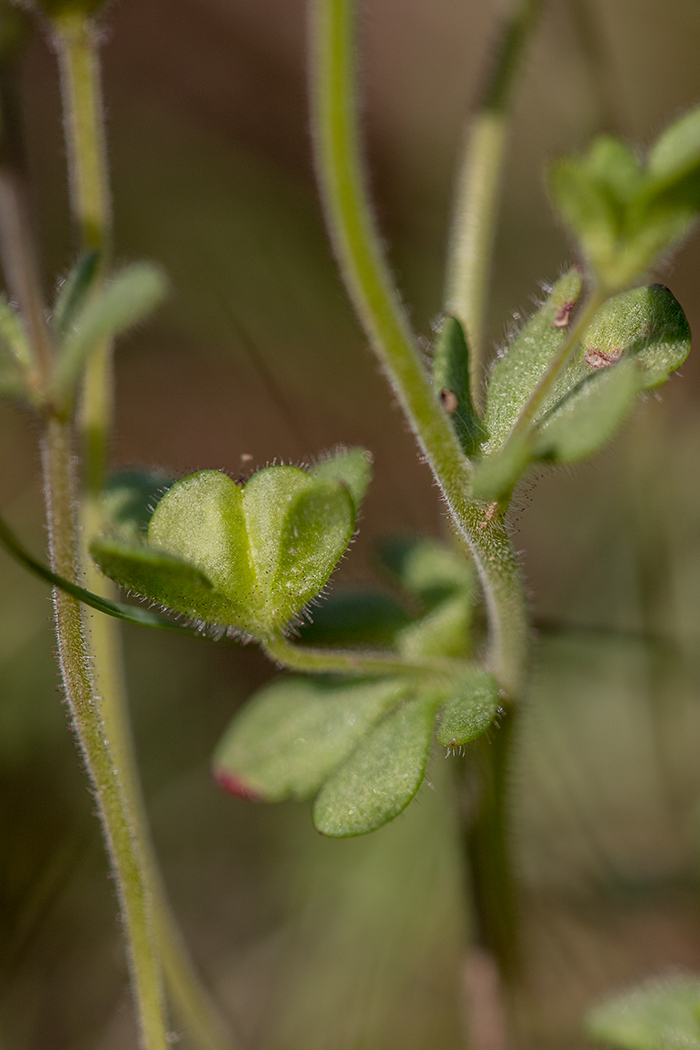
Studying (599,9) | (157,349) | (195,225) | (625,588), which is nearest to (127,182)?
(195,225)

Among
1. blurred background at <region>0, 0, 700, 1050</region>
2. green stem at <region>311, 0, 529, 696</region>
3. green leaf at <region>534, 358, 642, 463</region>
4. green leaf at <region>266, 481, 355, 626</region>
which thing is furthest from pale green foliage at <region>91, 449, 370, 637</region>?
blurred background at <region>0, 0, 700, 1050</region>

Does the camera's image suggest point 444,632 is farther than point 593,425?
Yes

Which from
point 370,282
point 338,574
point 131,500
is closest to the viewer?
point 370,282

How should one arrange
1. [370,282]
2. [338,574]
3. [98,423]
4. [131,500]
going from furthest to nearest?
[338,574]
[98,423]
[131,500]
[370,282]

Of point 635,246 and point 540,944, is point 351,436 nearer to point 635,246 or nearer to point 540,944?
point 540,944

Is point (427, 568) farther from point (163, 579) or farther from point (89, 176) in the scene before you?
point (89, 176)

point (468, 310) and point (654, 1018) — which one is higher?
point (468, 310)

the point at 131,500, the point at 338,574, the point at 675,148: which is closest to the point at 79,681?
the point at 131,500
